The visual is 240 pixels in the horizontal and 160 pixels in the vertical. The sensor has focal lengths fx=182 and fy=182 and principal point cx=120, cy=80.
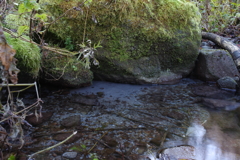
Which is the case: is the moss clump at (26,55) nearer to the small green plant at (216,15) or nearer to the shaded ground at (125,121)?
the shaded ground at (125,121)

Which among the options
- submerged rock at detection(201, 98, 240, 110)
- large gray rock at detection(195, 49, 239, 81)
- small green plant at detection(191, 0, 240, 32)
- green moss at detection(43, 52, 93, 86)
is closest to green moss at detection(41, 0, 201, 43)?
green moss at detection(43, 52, 93, 86)

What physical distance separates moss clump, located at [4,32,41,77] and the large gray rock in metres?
3.65

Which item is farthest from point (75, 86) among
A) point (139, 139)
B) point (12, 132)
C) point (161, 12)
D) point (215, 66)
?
point (215, 66)

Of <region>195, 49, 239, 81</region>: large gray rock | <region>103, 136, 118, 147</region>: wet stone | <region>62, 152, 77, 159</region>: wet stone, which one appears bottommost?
<region>62, 152, 77, 159</region>: wet stone

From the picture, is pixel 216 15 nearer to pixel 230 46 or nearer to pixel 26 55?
pixel 230 46

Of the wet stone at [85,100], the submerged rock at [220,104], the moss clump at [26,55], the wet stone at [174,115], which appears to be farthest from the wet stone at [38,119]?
the submerged rock at [220,104]

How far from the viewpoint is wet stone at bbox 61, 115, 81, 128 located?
2481mm

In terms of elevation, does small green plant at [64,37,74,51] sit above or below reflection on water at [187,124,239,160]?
above

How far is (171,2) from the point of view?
403cm

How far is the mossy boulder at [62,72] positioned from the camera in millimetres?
3334

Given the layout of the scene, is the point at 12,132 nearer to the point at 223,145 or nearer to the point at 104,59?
the point at 223,145

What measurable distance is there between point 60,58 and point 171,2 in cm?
268

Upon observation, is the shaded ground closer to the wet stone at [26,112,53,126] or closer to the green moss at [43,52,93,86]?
the wet stone at [26,112,53,126]

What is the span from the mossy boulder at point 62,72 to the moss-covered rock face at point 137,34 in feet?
1.52
